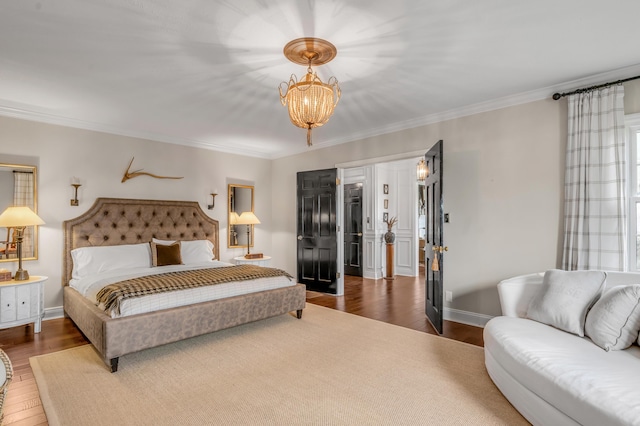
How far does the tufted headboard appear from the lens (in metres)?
4.18

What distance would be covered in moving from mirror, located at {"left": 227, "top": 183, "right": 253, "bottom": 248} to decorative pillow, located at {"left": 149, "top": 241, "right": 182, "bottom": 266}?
125cm

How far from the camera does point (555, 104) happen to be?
3.26 m

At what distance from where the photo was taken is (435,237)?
12.1 feet

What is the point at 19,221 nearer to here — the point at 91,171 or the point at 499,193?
the point at 91,171

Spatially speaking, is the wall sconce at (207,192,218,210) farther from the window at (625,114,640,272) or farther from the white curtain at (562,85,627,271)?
A: the window at (625,114,640,272)

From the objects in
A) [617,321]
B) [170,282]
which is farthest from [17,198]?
[617,321]

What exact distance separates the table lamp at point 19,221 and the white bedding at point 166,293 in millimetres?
507

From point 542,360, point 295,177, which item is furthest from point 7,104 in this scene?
point 542,360

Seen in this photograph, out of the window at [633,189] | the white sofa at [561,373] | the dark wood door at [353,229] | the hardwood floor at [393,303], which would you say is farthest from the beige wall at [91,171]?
the window at [633,189]

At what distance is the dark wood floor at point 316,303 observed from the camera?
2172 millimetres

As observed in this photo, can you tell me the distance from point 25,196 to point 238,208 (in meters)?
2.80

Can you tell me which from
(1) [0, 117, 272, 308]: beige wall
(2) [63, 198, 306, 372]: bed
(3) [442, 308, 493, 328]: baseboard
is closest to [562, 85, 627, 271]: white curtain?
(3) [442, 308, 493, 328]: baseboard

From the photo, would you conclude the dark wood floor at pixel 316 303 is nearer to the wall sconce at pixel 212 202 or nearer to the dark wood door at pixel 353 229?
the dark wood door at pixel 353 229

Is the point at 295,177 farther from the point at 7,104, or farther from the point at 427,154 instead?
the point at 7,104
